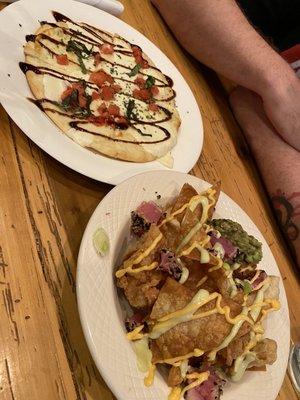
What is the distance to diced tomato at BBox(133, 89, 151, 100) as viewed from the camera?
143 centimetres

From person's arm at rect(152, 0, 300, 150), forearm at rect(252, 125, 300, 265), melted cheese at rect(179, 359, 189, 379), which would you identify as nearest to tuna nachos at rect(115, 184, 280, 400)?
melted cheese at rect(179, 359, 189, 379)

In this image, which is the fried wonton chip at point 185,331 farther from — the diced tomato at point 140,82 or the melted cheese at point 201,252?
the diced tomato at point 140,82

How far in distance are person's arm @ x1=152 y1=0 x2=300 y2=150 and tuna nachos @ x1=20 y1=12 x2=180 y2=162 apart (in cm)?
36

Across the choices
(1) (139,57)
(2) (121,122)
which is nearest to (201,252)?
(2) (121,122)

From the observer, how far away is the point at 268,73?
176 cm

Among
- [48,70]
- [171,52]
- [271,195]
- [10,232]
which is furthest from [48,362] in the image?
[171,52]

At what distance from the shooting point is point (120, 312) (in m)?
0.97

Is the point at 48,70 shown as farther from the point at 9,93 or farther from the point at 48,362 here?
the point at 48,362

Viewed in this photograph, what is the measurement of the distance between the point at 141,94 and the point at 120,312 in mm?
765

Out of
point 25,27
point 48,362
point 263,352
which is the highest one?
point 25,27

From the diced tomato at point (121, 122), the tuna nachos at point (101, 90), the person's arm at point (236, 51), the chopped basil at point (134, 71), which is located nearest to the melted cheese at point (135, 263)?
the tuna nachos at point (101, 90)

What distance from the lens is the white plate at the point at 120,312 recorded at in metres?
0.86

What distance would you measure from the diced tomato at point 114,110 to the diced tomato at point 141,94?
134 millimetres

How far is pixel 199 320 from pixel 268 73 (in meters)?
1.20
